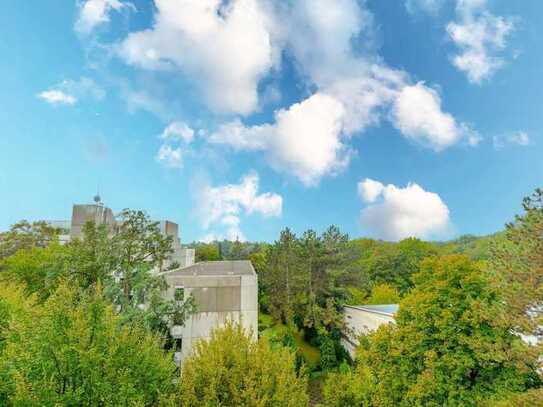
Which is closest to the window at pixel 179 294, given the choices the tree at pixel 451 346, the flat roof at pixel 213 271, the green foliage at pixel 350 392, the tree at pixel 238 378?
the flat roof at pixel 213 271

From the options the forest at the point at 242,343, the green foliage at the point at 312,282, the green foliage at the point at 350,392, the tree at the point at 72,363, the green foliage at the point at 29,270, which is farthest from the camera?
the green foliage at the point at 312,282

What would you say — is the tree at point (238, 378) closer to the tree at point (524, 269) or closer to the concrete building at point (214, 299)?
the tree at point (524, 269)

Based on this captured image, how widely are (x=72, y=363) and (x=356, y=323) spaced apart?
2465cm

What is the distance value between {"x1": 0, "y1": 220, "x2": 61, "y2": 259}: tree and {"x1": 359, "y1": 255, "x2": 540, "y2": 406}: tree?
32.0 m

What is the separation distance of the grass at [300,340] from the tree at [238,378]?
747 inches

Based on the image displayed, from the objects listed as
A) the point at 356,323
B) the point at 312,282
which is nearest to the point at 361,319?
the point at 356,323

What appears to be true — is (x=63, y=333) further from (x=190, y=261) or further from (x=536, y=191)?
(x=190, y=261)

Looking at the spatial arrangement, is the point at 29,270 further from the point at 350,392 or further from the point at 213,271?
the point at 350,392

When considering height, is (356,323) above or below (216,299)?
below

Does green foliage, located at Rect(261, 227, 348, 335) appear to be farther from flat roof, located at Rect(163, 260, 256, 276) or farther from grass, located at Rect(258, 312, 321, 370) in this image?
flat roof, located at Rect(163, 260, 256, 276)

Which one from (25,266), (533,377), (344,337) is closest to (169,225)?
(25,266)

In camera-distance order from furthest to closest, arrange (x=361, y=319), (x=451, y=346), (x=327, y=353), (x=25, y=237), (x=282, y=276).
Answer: (x=282, y=276) < (x=25, y=237) < (x=327, y=353) < (x=361, y=319) < (x=451, y=346)

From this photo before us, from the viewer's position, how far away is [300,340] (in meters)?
32.1

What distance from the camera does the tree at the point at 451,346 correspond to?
37.1ft
